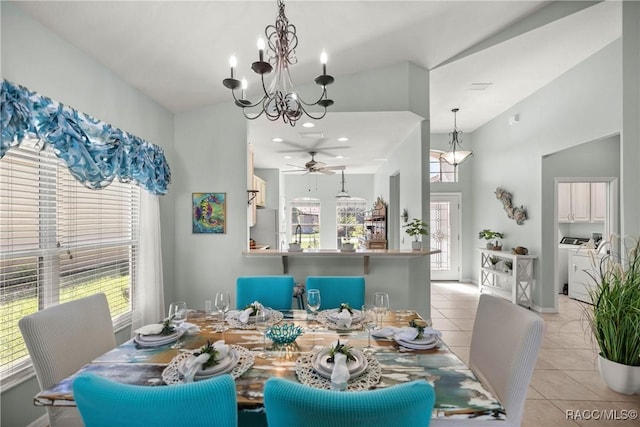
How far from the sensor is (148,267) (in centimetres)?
302

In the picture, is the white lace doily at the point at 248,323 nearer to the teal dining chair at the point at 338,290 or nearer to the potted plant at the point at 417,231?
the teal dining chair at the point at 338,290

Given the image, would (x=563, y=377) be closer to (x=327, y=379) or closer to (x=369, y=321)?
(x=369, y=321)

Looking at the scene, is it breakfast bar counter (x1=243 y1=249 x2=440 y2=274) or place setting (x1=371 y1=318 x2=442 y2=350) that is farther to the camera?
breakfast bar counter (x1=243 y1=249 x2=440 y2=274)

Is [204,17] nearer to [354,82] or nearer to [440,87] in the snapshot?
[354,82]

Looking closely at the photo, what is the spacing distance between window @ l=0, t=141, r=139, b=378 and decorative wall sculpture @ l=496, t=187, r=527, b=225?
5417 mm

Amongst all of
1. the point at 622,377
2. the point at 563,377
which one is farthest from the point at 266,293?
the point at 622,377

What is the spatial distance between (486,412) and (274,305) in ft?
5.43

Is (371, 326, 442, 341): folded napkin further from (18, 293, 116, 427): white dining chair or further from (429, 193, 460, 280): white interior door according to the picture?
(429, 193, 460, 280): white interior door

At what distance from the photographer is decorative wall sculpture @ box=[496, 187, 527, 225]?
4820 mm

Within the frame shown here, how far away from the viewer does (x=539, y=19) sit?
116 inches

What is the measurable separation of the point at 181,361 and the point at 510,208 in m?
5.42

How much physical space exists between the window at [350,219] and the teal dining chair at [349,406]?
7.76 metres

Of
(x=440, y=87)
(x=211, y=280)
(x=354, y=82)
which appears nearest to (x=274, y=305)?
(x=211, y=280)

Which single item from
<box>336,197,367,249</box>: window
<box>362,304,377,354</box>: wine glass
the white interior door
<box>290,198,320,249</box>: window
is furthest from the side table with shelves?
<box>290,198,320,249</box>: window
